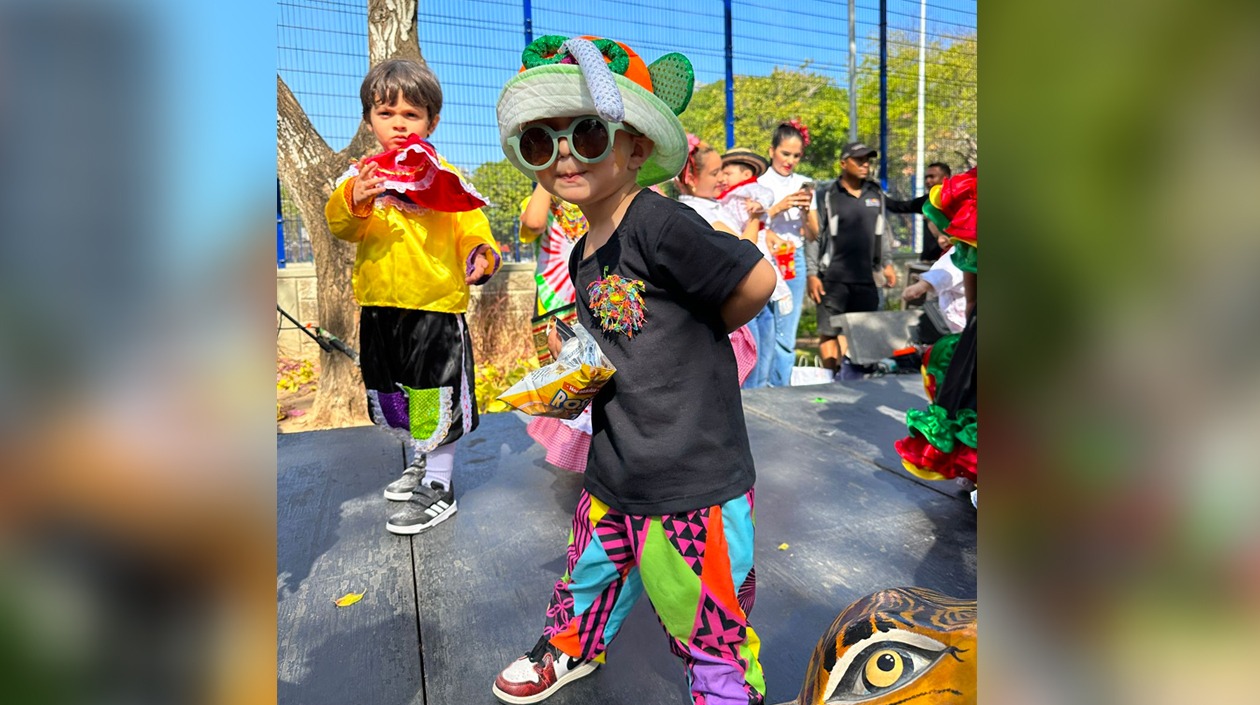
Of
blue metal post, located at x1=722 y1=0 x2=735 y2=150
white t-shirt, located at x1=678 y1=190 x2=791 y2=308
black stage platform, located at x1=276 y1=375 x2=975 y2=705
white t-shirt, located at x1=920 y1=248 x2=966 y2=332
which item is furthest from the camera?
blue metal post, located at x1=722 y1=0 x2=735 y2=150

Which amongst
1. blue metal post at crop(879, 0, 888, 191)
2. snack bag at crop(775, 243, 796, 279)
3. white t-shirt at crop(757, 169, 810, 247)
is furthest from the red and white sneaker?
blue metal post at crop(879, 0, 888, 191)

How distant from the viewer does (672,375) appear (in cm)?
165

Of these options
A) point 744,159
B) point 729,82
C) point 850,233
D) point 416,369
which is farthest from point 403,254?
point 729,82

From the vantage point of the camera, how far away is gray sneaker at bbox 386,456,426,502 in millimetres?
3229

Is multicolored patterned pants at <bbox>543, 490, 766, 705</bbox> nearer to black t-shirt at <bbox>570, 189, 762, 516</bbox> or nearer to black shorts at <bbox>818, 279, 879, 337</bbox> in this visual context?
black t-shirt at <bbox>570, 189, 762, 516</bbox>

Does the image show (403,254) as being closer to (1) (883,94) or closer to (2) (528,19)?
(2) (528,19)

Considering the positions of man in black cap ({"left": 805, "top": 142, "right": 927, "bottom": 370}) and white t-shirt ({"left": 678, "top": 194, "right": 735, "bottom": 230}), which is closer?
white t-shirt ({"left": 678, "top": 194, "right": 735, "bottom": 230})

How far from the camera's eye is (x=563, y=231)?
3.80 m

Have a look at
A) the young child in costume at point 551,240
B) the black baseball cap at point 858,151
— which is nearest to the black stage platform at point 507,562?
the young child in costume at point 551,240

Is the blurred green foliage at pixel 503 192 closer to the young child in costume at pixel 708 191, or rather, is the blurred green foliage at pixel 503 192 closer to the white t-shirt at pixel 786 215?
the white t-shirt at pixel 786 215

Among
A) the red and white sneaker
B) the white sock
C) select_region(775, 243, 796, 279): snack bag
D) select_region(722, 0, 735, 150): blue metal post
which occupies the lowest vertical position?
the red and white sneaker
